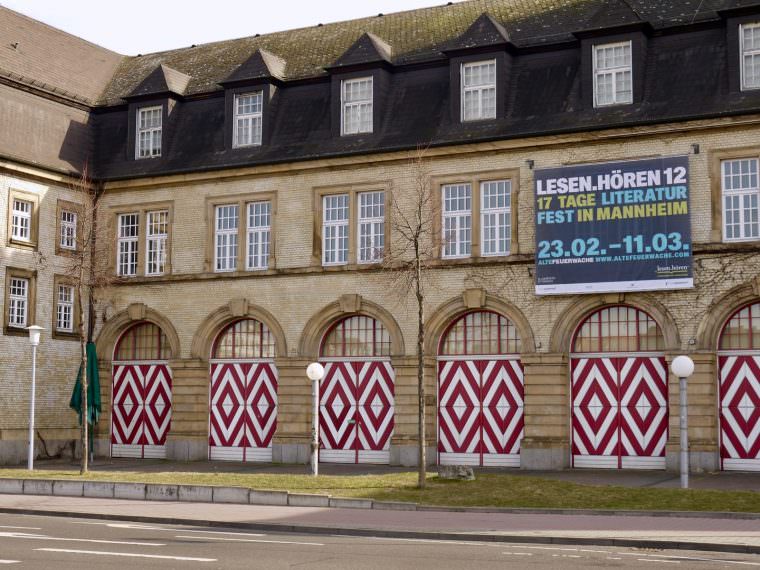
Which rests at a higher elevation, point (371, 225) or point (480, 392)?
point (371, 225)

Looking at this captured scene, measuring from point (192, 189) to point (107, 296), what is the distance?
14.6 feet

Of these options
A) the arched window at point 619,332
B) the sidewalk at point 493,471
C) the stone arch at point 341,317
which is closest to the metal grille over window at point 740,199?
the arched window at point 619,332

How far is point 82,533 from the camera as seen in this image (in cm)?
1736

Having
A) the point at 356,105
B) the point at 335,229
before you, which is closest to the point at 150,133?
the point at 356,105

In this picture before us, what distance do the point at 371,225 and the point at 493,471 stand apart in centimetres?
779

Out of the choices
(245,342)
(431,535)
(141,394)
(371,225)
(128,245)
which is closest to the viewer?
(431,535)

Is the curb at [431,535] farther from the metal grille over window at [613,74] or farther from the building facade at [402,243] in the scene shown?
the metal grille over window at [613,74]

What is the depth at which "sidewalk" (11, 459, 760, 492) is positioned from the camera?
2530cm

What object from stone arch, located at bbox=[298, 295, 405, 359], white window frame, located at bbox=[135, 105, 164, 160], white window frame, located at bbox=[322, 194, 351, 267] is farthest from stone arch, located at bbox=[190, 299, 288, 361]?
white window frame, located at bbox=[135, 105, 164, 160]

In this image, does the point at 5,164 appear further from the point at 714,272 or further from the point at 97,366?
the point at 714,272

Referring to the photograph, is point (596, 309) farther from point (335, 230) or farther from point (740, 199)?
point (335, 230)

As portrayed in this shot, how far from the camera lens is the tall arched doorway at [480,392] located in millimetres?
31094

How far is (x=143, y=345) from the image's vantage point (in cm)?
3678

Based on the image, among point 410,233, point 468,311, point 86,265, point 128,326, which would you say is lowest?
point 128,326
